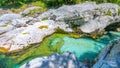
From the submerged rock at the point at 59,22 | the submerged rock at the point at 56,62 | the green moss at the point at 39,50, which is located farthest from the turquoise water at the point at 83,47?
the submerged rock at the point at 56,62

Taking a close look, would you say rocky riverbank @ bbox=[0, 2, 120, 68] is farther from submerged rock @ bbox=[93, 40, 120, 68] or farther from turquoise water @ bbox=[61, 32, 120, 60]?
submerged rock @ bbox=[93, 40, 120, 68]

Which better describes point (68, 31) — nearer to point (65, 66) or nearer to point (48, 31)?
point (48, 31)

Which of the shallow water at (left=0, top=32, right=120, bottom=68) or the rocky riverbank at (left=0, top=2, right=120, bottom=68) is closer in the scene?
the shallow water at (left=0, top=32, right=120, bottom=68)

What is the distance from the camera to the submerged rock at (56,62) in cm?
902

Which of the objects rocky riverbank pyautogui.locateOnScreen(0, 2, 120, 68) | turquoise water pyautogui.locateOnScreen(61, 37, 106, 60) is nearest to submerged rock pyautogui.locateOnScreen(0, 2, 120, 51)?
rocky riverbank pyautogui.locateOnScreen(0, 2, 120, 68)

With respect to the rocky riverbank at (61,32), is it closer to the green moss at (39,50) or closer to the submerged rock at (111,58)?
the green moss at (39,50)

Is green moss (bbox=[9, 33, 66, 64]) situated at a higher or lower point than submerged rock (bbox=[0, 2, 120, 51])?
lower

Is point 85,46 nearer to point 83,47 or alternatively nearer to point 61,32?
point 83,47

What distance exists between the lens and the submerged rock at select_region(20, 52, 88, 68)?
902 cm

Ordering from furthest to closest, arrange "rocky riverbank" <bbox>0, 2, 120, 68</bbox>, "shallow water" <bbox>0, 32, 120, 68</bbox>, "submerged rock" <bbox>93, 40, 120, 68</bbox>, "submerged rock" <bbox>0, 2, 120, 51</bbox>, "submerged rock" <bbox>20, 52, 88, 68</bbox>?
"submerged rock" <bbox>0, 2, 120, 51</bbox> < "rocky riverbank" <bbox>0, 2, 120, 68</bbox> < "shallow water" <bbox>0, 32, 120, 68</bbox> < "submerged rock" <bbox>20, 52, 88, 68</bbox> < "submerged rock" <bbox>93, 40, 120, 68</bbox>

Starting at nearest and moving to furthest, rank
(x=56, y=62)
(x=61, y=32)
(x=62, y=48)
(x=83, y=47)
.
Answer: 1. (x=56, y=62)
2. (x=62, y=48)
3. (x=83, y=47)
4. (x=61, y=32)

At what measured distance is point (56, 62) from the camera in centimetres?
928

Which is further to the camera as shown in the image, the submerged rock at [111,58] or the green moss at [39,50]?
the green moss at [39,50]

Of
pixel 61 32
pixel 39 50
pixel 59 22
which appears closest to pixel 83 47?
pixel 61 32
